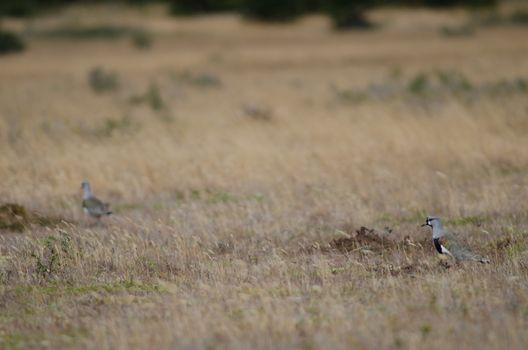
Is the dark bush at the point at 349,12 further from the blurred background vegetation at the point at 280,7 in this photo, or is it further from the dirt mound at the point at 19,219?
the dirt mound at the point at 19,219

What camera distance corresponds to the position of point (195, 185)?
1362 centimetres

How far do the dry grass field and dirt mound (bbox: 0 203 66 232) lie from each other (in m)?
0.03

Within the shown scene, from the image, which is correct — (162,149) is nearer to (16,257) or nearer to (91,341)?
(16,257)

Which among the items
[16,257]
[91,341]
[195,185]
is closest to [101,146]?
[195,185]

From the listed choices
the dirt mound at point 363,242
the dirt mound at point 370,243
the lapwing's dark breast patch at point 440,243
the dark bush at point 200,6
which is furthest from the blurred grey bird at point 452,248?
the dark bush at point 200,6

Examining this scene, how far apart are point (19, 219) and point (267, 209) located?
3.50 meters

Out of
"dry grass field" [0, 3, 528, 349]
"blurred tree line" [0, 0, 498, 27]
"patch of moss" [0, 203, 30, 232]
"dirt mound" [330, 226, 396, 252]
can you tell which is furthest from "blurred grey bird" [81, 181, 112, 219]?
"blurred tree line" [0, 0, 498, 27]

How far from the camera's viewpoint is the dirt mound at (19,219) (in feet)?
35.9

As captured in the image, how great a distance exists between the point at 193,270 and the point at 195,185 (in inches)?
196

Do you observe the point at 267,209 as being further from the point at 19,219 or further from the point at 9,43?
the point at 9,43

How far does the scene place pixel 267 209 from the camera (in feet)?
38.9

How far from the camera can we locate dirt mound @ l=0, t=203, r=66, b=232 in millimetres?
10930

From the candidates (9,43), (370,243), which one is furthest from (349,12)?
(370,243)

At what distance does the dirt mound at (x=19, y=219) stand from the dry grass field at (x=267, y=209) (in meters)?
0.03
